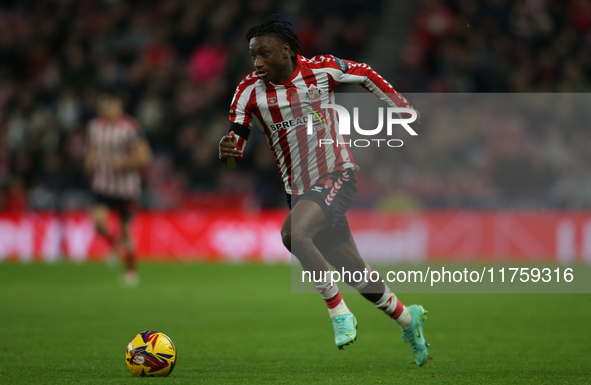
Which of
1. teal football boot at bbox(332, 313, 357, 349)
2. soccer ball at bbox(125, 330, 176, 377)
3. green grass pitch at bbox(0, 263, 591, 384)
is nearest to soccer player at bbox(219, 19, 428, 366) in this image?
teal football boot at bbox(332, 313, 357, 349)

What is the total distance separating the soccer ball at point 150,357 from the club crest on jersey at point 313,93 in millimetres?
1890

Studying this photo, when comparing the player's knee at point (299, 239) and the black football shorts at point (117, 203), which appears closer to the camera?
the player's knee at point (299, 239)

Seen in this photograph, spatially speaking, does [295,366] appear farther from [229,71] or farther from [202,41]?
[202,41]

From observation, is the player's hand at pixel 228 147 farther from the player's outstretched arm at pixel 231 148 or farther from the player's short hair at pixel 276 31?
the player's short hair at pixel 276 31

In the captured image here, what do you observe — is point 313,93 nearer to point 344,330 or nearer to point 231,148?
point 231,148

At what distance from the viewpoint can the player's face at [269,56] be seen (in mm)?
5215

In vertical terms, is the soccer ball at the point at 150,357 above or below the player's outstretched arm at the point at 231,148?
below

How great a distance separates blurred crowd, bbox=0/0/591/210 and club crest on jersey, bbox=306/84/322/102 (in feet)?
27.3

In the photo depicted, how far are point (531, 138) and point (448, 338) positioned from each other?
7.51 metres

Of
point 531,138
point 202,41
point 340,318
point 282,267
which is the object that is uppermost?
point 202,41

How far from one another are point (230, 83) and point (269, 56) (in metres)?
11.0

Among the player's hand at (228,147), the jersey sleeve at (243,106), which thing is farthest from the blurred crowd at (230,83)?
the player's hand at (228,147)

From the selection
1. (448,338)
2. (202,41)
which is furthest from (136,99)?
(448,338)

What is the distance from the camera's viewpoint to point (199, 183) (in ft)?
50.9
